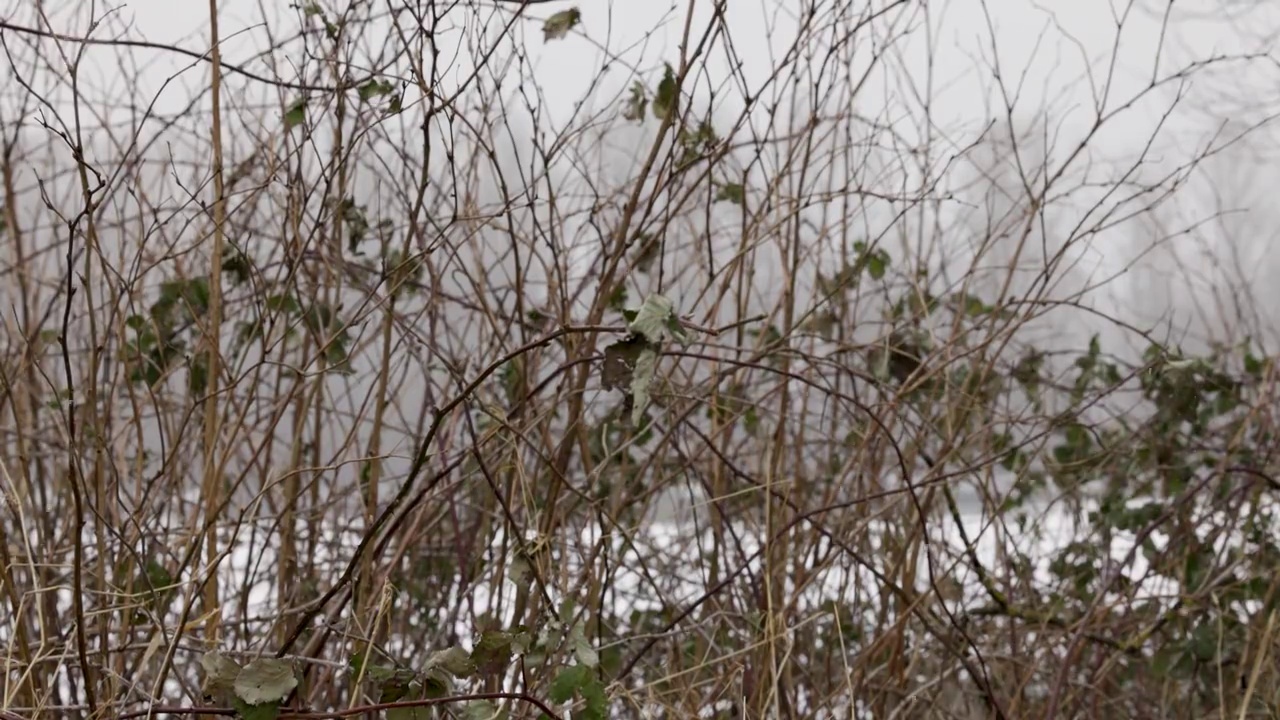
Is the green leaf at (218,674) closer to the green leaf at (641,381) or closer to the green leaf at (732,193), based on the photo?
the green leaf at (641,381)

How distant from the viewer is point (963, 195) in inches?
140

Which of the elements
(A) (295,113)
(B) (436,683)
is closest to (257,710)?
(B) (436,683)

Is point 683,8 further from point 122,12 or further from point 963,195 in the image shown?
point 122,12

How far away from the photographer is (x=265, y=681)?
104 cm

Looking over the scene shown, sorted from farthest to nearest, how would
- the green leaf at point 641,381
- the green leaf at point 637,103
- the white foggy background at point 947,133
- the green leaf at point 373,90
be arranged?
the white foggy background at point 947,133
the green leaf at point 637,103
the green leaf at point 373,90
the green leaf at point 641,381

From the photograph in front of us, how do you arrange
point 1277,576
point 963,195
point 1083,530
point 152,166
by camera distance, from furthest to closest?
point 963,195
point 152,166
point 1083,530
point 1277,576

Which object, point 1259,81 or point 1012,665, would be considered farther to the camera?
point 1259,81

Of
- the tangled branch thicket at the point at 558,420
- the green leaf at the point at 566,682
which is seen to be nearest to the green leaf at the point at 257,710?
the tangled branch thicket at the point at 558,420

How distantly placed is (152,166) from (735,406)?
6.37 ft

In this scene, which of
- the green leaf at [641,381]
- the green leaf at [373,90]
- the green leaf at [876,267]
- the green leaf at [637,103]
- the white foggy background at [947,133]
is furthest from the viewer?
the white foggy background at [947,133]

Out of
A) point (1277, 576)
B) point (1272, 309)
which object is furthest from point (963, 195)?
point (1277, 576)

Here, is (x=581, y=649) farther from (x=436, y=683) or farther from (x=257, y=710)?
(x=257, y=710)

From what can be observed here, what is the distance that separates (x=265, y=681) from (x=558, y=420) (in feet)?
3.23

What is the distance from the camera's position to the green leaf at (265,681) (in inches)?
40.6
